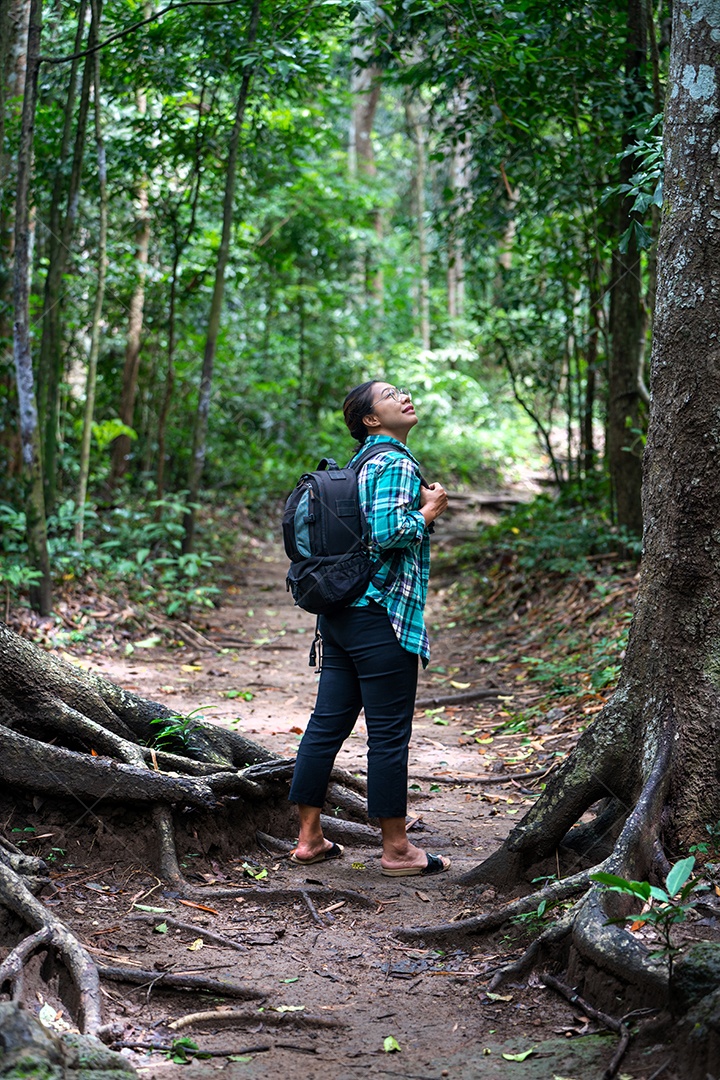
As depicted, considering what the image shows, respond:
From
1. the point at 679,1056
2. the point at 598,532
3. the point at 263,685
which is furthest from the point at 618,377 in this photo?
the point at 679,1056

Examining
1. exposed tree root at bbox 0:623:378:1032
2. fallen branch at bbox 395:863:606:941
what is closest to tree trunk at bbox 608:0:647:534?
exposed tree root at bbox 0:623:378:1032

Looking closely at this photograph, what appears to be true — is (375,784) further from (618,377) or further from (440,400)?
(440,400)

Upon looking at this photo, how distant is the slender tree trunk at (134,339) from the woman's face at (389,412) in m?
9.46

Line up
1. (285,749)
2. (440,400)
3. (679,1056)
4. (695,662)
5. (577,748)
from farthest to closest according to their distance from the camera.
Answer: (440,400) → (285,749) → (577,748) → (695,662) → (679,1056)

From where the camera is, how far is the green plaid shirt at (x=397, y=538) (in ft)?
13.5

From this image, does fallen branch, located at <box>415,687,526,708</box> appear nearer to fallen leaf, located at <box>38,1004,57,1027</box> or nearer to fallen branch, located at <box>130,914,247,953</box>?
fallen branch, located at <box>130,914,247,953</box>

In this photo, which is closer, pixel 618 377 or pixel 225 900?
pixel 225 900

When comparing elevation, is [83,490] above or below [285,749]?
above

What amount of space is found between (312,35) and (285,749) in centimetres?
784

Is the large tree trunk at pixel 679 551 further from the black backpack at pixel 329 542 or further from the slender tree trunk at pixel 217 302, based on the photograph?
the slender tree trunk at pixel 217 302

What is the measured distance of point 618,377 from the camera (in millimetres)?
9648

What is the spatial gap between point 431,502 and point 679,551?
1.15 m

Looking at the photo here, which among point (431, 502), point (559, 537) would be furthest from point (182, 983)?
point (559, 537)

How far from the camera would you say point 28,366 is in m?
8.57
